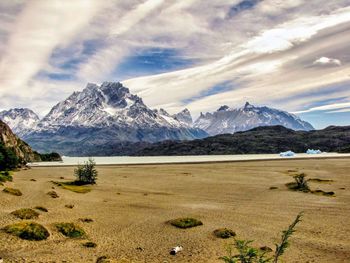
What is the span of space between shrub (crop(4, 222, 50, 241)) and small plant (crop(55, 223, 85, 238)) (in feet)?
5.72

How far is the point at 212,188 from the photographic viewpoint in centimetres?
6788

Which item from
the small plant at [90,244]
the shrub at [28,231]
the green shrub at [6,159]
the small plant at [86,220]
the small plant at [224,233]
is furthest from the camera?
the green shrub at [6,159]

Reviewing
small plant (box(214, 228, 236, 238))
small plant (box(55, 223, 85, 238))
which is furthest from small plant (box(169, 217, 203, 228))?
small plant (box(55, 223, 85, 238))

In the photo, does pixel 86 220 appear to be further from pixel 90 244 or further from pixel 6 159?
pixel 6 159

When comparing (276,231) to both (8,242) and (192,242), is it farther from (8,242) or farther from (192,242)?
(8,242)

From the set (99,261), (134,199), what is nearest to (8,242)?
(99,261)

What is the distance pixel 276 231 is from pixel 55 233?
69.0 feet

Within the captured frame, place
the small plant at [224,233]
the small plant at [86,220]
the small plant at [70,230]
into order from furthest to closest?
the small plant at [86,220], the small plant at [224,233], the small plant at [70,230]

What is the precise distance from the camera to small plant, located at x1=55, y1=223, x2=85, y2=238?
32.0 meters

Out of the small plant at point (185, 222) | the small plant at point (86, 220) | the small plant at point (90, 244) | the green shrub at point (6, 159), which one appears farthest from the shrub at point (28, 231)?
the green shrub at point (6, 159)

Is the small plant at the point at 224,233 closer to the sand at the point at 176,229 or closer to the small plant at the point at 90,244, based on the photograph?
the sand at the point at 176,229

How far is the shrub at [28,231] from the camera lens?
2998 centimetres

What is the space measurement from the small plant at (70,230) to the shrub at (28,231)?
1.74m

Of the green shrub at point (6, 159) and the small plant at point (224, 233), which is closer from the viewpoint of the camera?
the small plant at point (224, 233)
